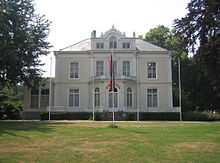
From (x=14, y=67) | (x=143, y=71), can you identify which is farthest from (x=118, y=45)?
(x=14, y=67)

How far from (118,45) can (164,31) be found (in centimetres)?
1978

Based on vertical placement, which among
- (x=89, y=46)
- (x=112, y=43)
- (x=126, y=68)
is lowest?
(x=126, y=68)

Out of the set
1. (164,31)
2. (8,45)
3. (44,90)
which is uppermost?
(164,31)

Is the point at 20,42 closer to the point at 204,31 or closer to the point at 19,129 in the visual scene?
the point at 19,129

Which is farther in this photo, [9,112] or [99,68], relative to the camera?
[99,68]

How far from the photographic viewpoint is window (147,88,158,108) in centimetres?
4400

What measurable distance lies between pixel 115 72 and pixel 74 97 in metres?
6.25

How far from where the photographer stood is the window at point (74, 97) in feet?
145

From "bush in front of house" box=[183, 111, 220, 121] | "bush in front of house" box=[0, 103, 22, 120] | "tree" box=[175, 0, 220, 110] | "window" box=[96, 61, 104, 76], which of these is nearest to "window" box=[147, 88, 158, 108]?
"bush in front of house" box=[183, 111, 220, 121]

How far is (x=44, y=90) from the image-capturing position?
44844 millimetres

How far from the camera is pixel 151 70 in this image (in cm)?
4494

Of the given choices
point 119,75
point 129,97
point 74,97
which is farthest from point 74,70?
point 129,97

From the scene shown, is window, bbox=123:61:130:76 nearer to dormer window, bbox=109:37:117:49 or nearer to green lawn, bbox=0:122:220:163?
dormer window, bbox=109:37:117:49

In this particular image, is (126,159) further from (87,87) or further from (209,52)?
(87,87)
